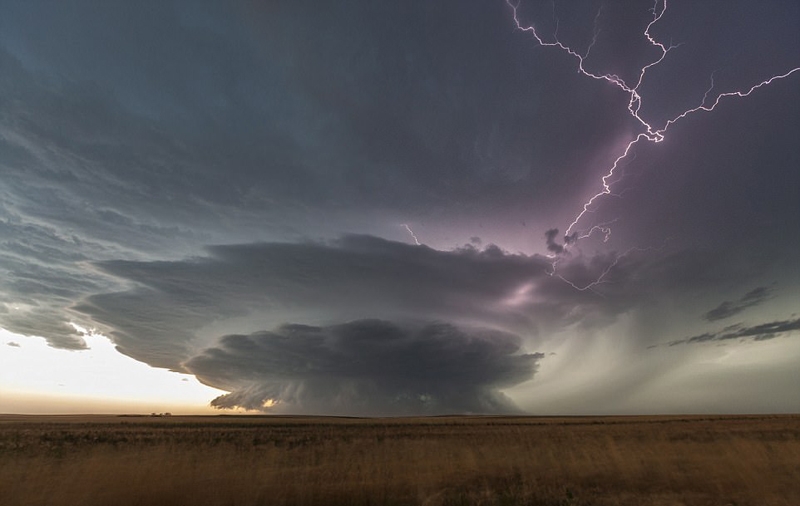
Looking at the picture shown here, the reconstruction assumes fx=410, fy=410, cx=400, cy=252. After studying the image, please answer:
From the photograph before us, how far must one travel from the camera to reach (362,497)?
29375 mm

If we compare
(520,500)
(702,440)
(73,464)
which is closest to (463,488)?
(520,500)

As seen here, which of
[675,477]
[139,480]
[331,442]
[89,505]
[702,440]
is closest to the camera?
[89,505]

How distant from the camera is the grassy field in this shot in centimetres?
2845

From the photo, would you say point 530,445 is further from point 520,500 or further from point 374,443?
point 374,443

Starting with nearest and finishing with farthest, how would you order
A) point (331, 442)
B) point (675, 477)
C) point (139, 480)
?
point (139, 480)
point (675, 477)
point (331, 442)

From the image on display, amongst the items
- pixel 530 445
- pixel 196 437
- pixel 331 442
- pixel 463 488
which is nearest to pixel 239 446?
pixel 196 437

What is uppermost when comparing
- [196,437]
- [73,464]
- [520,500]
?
[196,437]

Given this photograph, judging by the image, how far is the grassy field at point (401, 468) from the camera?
28.5m

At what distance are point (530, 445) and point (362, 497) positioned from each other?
16.6 metres

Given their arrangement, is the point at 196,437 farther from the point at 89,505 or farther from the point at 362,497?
the point at 362,497

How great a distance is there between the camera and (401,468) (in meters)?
32.6

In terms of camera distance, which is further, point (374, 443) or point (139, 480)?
point (374, 443)

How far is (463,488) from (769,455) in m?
30.2

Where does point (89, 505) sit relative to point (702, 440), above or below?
below
